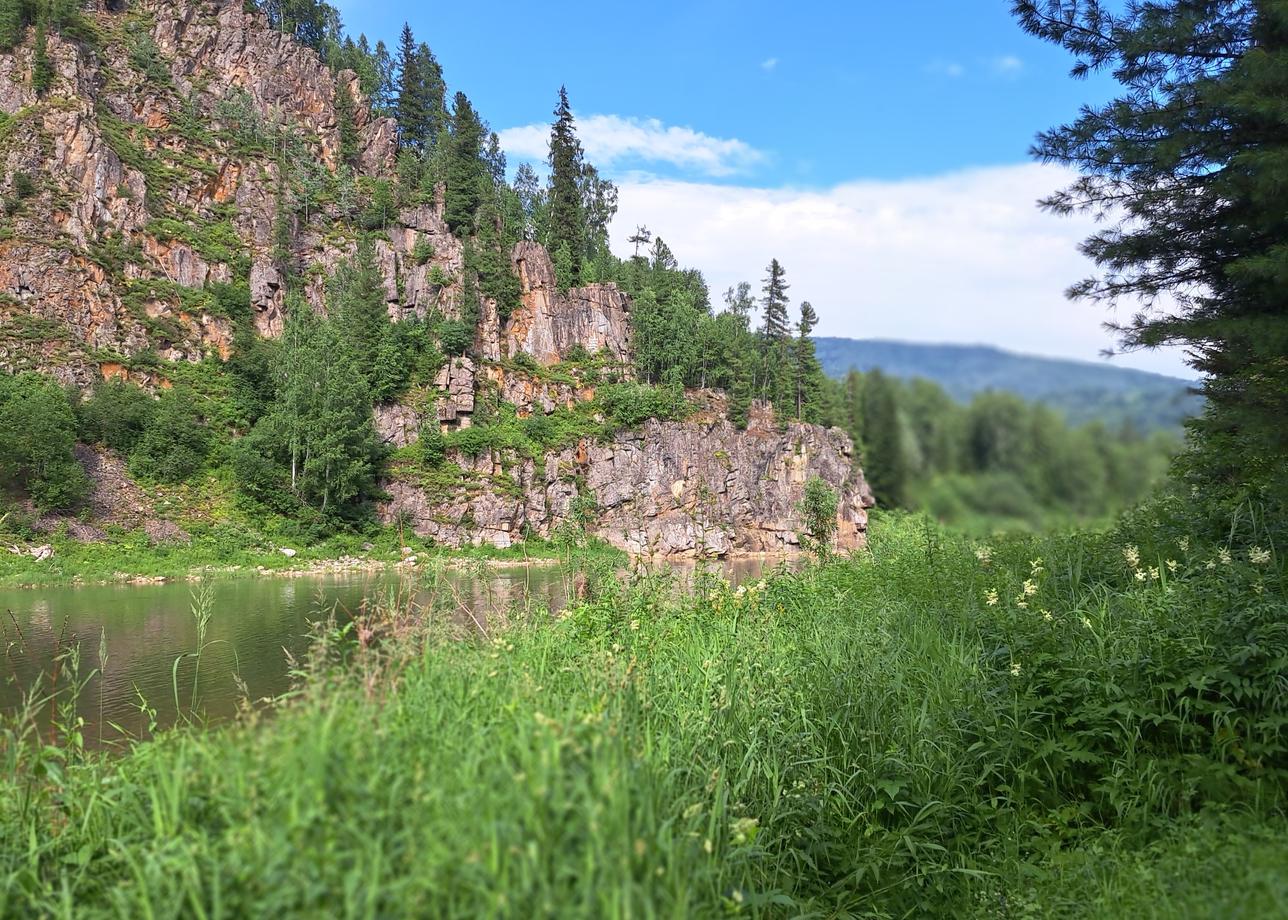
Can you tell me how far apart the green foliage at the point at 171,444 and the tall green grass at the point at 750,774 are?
4547 cm

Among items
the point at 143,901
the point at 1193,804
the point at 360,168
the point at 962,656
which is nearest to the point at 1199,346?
the point at 962,656

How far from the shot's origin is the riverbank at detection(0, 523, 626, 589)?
3006 cm

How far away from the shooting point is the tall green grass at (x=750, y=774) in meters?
2.20

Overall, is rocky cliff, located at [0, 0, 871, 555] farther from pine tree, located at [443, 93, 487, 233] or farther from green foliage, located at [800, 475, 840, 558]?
green foliage, located at [800, 475, 840, 558]

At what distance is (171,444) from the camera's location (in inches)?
Result: 1735

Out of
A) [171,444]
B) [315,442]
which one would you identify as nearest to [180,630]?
[315,442]

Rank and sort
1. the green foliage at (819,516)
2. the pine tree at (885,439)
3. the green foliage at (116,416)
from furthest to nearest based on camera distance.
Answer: the green foliage at (116,416)
the green foliage at (819,516)
the pine tree at (885,439)

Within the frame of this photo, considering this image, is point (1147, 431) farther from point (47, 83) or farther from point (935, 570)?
point (47, 83)

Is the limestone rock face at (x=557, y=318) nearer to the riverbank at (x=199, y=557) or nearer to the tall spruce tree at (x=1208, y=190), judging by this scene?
the riverbank at (x=199, y=557)

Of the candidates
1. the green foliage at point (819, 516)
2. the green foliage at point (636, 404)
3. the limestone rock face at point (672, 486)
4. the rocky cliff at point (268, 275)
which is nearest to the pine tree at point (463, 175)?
the rocky cliff at point (268, 275)

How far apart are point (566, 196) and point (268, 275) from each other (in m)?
36.9

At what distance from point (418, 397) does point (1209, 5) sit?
189 ft

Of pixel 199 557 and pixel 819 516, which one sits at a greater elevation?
pixel 819 516

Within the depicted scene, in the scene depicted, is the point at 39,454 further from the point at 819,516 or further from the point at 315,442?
the point at 819,516
